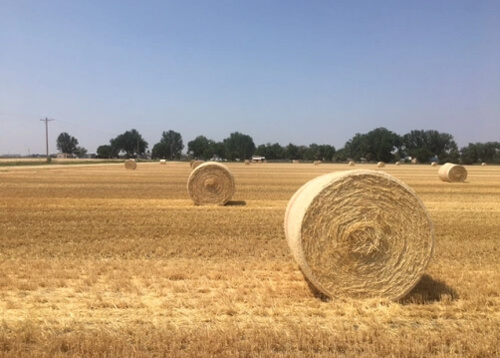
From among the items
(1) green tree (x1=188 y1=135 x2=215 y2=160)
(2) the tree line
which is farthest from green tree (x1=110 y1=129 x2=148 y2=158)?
(1) green tree (x1=188 y1=135 x2=215 y2=160)

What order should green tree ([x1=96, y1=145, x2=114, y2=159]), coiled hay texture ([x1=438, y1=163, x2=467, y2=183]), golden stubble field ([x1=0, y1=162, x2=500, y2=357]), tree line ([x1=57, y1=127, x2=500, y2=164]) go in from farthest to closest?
green tree ([x1=96, y1=145, x2=114, y2=159]) < tree line ([x1=57, y1=127, x2=500, y2=164]) < coiled hay texture ([x1=438, y1=163, x2=467, y2=183]) < golden stubble field ([x1=0, y1=162, x2=500, y2=357])

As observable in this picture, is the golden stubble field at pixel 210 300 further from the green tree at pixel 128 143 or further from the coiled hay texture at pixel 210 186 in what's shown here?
the green tree at pixel 128 143

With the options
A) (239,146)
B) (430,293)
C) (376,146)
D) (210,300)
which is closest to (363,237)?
(430,293)

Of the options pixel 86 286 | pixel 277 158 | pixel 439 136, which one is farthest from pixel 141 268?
pixel 277 158

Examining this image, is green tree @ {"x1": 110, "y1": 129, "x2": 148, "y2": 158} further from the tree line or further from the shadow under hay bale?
the shadow under hay bale

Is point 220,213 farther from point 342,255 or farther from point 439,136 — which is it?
point 439,136

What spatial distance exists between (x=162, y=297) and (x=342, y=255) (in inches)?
91.6

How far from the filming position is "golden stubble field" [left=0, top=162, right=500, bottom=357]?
14.7 ft

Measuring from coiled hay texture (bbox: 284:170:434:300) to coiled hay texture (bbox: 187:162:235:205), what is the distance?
420 inches

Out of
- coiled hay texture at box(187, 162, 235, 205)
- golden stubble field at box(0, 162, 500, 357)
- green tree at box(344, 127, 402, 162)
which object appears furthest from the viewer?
green tree at box(344, 127, 402, 162)

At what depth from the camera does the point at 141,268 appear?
24.6 ft

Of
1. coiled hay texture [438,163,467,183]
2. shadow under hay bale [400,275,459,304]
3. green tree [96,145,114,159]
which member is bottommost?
shadow under hay bale [400,275,459,304]

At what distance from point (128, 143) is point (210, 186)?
159369 mm

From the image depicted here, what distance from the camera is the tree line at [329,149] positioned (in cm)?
11556
